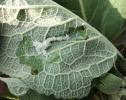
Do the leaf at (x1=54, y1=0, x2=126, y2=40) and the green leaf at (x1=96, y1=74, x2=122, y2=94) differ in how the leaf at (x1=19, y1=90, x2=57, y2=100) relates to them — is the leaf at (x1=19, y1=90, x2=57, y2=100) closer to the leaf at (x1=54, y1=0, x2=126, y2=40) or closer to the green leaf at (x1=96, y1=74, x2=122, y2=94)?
the green leaf at (x1=96, y1=74, x2=122, y2=94)

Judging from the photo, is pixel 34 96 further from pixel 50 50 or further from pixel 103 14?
pixel 103 14

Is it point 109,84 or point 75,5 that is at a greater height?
point 75,5

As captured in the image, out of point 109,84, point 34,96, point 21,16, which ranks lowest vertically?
point 34,96

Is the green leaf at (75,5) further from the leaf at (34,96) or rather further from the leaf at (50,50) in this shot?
the leaf at (34,96)

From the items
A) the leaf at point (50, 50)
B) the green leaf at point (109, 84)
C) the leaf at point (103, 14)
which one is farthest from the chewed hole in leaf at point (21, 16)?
the green leaf at point (109, 84)

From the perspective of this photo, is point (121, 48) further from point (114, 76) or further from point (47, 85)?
point (47, 85)

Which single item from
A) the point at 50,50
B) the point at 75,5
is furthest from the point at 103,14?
the point at 50,50

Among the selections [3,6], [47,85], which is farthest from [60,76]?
[3,6]
